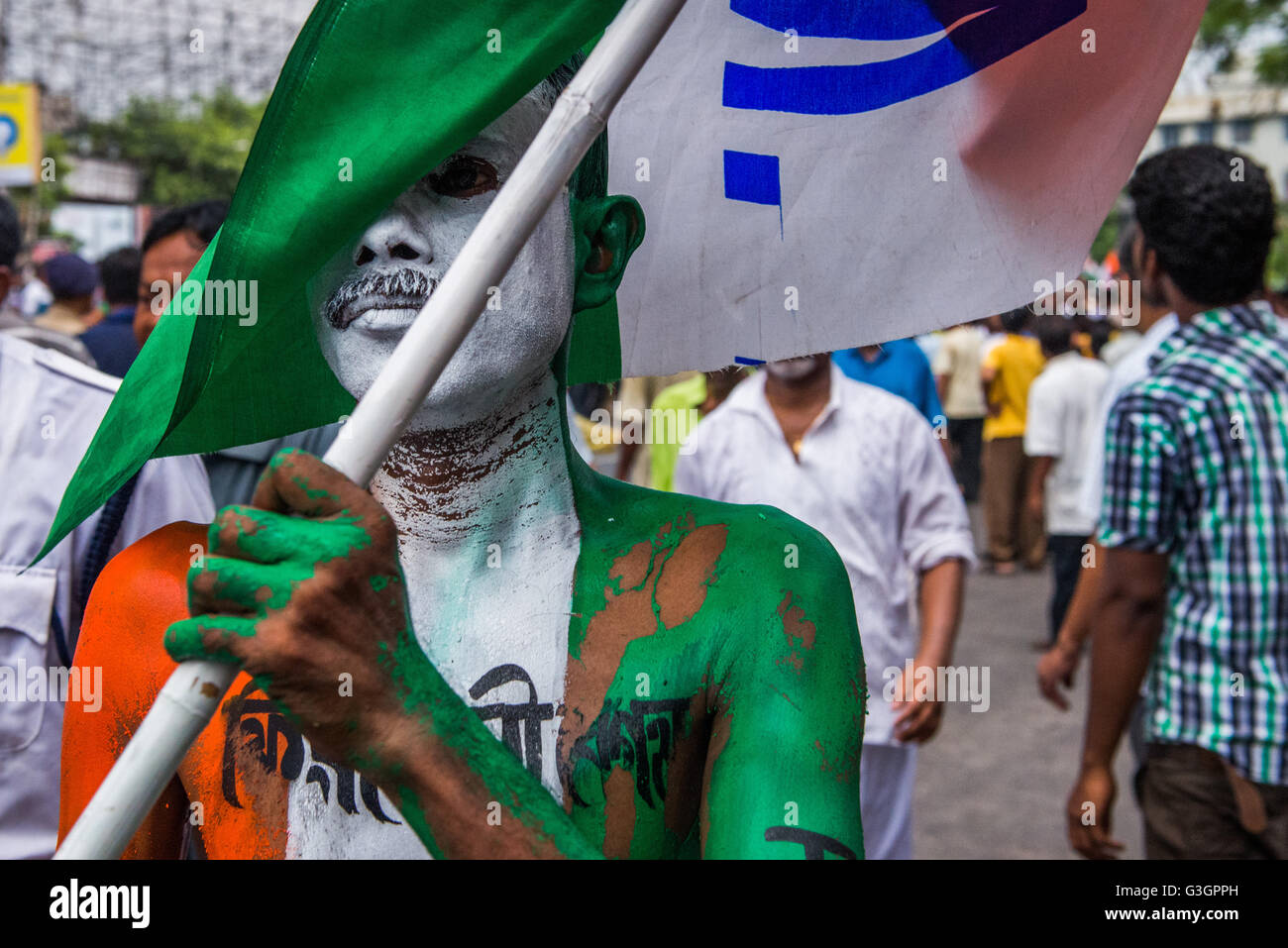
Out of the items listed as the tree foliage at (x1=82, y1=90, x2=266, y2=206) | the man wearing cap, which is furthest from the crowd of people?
the tree foliage at (x1=82, y1=90, x2=266, y2=206)

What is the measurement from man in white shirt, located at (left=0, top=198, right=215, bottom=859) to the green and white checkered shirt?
222cm

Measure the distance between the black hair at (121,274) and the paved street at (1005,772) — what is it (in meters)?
4.16

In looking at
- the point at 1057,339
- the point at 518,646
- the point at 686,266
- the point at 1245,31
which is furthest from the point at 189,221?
the point at 1245,31

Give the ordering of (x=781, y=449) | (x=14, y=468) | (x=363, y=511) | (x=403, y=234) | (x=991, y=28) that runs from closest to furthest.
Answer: (x=363, y=511)
(x=403, y=234)
(x=991, y=28)
(x=14, y=468)
(x=781, y=449)

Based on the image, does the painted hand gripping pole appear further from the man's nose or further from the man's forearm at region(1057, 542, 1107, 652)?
the man's forearm at region(1057, 542, 1107, 652)

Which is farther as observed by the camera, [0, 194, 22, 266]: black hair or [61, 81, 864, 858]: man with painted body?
[0, 194, 22, 266]: black hair

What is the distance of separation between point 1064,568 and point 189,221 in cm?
562

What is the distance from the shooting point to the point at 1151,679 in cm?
357

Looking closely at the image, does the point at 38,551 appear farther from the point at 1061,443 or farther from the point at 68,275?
the point at 1061,443

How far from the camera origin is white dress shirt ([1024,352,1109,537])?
27.6 feet
